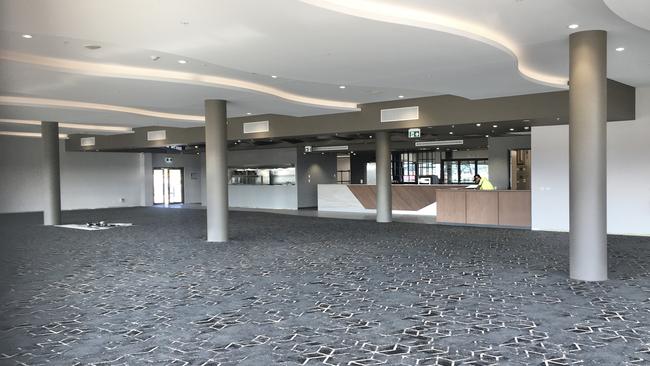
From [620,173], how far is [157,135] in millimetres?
17067

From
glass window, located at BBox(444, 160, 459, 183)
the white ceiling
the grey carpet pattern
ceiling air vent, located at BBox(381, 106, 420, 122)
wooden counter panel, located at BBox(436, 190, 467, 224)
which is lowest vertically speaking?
the grey carpet pattern

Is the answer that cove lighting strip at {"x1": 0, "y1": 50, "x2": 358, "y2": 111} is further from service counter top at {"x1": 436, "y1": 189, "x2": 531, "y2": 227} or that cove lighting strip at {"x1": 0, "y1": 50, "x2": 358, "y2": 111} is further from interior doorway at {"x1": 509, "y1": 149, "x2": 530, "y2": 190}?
interior doorway at {"x1": 509, "y1": 149, "x2": 530, "y2": 190}

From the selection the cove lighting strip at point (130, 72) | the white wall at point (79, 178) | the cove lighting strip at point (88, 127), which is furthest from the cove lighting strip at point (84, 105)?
the white wall at point (79, 178)

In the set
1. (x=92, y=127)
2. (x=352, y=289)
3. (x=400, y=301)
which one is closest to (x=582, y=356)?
(x=400, y=301)

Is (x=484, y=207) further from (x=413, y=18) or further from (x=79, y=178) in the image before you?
(x=79, y=178)

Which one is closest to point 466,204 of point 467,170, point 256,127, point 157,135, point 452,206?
point 452,206

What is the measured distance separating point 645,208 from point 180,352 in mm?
12244

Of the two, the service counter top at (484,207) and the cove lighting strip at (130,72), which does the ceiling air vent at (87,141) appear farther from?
the service counter top at (484,207)

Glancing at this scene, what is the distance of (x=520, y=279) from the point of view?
24.9ft

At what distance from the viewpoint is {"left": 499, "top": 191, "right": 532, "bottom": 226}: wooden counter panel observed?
14664mm

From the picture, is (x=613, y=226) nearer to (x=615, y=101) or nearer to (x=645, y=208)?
(x=645, y=208)

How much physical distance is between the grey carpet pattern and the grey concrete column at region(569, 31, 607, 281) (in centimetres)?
45

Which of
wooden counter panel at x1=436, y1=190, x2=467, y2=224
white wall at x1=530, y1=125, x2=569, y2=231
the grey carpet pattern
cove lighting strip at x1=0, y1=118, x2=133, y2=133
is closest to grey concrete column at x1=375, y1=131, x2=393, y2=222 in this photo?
wooden counter panel at x1=436, y1=190, x2=467, y2=224

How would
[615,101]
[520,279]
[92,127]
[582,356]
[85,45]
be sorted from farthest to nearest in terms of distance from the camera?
[92,127]
[615,101]
[85,45]
[520,279]
[582,356]
